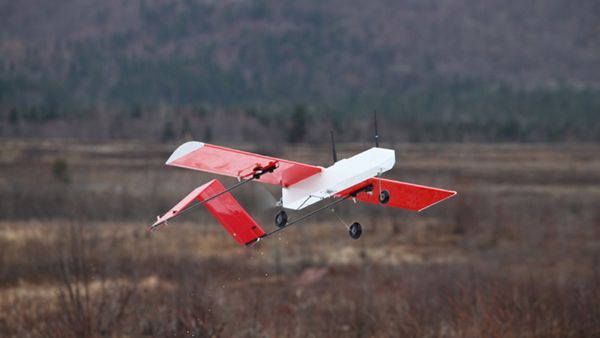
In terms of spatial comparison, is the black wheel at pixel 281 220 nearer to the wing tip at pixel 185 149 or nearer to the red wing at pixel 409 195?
the red wing at pixel 409 195

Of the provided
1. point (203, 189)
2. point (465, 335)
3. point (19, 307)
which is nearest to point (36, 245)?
point (19, 307)

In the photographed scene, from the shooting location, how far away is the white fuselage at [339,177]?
11.9 meters

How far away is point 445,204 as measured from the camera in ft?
236

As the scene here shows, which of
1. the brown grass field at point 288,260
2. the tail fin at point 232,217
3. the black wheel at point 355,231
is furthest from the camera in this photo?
the brown grass field at point 288,260

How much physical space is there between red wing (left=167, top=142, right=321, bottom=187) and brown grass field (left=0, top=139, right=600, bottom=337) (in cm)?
51

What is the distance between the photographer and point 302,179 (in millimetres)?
13070

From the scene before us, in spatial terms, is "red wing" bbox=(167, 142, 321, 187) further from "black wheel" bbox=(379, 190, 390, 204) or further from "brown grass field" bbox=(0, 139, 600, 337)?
"black wheel" bbox=(379, 190, 390, 204)

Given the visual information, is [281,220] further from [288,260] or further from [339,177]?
[288,260]

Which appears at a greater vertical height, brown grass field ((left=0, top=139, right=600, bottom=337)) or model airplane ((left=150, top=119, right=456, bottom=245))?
model airplane ((left=150, top=119, right=456, bottom=245))

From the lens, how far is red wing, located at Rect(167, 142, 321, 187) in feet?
42.1

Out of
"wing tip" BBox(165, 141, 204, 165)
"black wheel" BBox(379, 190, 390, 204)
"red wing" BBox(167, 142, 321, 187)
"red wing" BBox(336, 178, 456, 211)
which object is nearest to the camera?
"black wheel" BBox(379, 190, 390, 204)

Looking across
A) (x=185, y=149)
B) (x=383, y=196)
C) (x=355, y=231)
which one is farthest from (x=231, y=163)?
(x=383, y=196)

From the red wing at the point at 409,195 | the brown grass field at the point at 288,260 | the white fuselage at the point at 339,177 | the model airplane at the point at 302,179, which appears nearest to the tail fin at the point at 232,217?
the model airplane at the point at 302,179

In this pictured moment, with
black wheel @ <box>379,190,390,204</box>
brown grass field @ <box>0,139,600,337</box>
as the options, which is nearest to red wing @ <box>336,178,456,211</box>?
black wheel @ <box>379,190,390,204</box>
